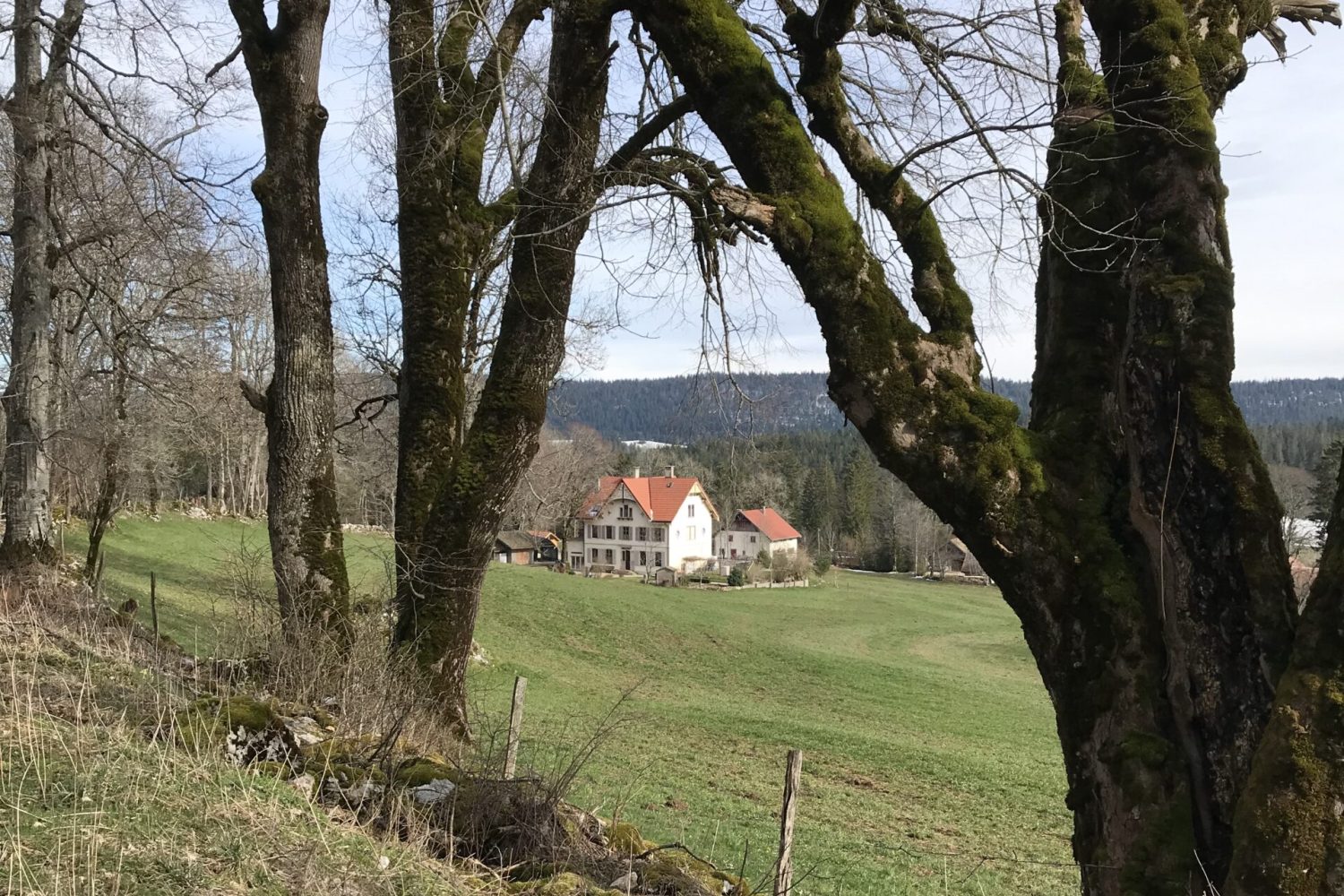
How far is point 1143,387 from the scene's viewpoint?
3.57 m

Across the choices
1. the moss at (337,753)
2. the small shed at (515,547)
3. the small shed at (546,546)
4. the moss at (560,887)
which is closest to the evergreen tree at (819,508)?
the small shed at (546,546)

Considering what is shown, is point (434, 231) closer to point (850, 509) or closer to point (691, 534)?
point (691, 534)

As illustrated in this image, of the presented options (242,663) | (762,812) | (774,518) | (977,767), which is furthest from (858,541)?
(242,663)

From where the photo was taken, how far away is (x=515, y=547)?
68.4 m

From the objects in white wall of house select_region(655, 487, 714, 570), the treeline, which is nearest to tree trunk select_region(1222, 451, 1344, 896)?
white wall of house select_region(655, 487, 714, 570)

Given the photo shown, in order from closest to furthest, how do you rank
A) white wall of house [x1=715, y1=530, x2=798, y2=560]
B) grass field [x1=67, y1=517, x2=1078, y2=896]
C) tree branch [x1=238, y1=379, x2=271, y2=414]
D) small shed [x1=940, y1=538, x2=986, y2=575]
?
tree branch [x1=238, y1=379, x2=271, y2=414] → grass field [x1=67, y1=517, x2=1078, y2=896] → small shed [x1=940, y1=538, x2=986, y2=575] → white wall of house [x1=715, y1=530, x2=798, y2=560]

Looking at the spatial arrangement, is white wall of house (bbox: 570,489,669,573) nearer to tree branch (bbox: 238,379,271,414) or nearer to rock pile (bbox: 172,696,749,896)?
tree branch (bbox: 238,379,271,414)

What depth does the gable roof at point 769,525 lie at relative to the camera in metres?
81.0

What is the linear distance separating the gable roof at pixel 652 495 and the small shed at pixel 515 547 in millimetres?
4609

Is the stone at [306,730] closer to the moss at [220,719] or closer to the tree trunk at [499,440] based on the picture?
the moss at [220,719]

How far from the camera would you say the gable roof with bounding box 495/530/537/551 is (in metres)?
68.0

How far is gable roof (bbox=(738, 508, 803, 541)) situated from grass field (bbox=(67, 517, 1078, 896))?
3970 cm

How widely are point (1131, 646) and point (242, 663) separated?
5.69 m

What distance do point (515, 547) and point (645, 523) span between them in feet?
33.2
